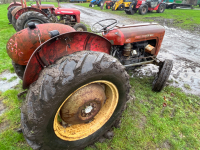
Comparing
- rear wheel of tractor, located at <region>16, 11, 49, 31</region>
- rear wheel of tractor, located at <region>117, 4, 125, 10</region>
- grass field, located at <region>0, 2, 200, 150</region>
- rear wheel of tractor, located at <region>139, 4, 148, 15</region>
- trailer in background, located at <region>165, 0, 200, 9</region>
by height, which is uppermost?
trailer in background, located at <region>165, 0, 200, 9</region>

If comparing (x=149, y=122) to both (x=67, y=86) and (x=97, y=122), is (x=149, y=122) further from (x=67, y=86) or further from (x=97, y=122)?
(x=67, y=86)

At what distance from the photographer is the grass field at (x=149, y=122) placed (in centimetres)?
190

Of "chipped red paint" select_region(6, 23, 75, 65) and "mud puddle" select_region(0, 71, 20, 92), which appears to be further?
"mud puddle" select_region(0, 71, 20, 92)

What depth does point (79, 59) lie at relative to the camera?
1.23 metres

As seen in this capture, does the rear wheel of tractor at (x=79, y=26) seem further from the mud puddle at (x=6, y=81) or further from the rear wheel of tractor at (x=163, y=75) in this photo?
the rear wheel of tractor at (x=163, y=75)

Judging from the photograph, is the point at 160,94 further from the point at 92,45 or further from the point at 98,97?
the point at 92,45

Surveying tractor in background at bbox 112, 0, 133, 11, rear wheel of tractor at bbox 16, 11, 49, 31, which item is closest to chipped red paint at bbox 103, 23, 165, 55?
rear wheel of tractor at bbox 16, 11, 49, 31

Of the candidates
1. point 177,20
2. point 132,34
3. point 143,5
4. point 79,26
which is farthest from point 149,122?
point 143,5

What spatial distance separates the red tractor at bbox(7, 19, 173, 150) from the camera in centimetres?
114

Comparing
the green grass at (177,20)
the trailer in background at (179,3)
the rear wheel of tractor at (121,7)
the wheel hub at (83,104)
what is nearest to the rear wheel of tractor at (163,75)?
the wheel hub at (83,104)

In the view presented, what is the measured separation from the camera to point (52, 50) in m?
1.32

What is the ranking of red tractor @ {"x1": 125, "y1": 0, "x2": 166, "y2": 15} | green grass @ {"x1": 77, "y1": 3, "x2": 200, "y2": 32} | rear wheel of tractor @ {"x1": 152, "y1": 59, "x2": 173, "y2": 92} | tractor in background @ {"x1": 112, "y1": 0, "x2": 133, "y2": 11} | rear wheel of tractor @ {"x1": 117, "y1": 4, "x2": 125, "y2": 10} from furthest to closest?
rear wheel of tractor @ {"x1": 117, "y1": 4, "x2": 125, "y2": 10} < tractor in background @ {"x1": 112, "y1": 0, "x2": 133, "y2": 11} < red tractor @ {"x1": 125, "y1": 0, "x2": 166, "y2": 15} < green grass @ {"x1": 77, "y1": 3, "x2": 200, "y2": 32} < rear wheel of tractor @ {"x1": 152, "y1": 59, "x2": 173, "y2": 92}

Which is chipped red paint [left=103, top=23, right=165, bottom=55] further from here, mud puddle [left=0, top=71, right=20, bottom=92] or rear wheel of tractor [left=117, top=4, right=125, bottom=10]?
rear wheel of tractor [left=117, top=4, right=125, bottom=10]

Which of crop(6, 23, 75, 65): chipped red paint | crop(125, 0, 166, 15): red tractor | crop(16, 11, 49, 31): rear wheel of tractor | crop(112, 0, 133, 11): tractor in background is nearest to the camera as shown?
crop(6, 23, 75, 65): chipped red paint
